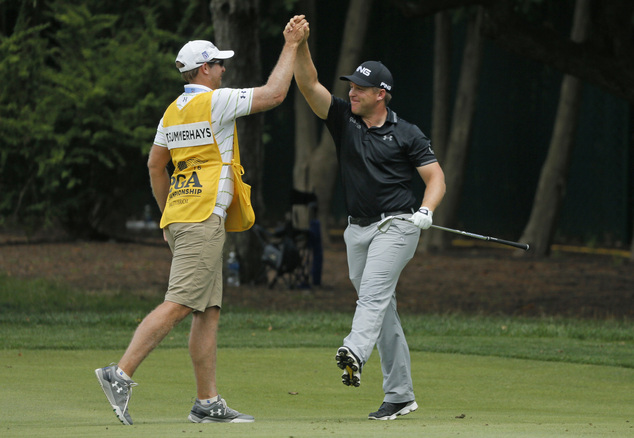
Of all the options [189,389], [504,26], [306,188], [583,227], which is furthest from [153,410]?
[583,227]

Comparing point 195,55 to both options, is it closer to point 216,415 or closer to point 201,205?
point 201,205

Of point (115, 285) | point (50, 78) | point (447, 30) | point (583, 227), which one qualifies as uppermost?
point (447, 30)

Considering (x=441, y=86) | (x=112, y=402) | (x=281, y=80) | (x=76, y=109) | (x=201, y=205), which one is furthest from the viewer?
(x=441, y=86)

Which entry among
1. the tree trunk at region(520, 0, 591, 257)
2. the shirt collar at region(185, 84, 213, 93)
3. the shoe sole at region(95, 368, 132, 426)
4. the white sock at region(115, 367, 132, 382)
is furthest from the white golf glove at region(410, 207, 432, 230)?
the tree trunk at region(520, 0, 591, 257)

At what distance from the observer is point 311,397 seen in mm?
7141

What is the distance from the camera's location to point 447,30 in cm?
2195

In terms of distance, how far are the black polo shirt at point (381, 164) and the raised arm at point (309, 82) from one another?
0.24m

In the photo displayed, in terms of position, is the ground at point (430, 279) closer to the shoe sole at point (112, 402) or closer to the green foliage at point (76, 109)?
the green foliage at point (76, 109)

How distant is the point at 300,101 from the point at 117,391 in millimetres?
17554

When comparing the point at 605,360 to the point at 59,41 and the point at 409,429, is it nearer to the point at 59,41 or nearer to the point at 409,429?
the point at 409,429

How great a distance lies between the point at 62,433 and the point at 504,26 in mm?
8890

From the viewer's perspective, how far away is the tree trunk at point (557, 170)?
2048 centimetres

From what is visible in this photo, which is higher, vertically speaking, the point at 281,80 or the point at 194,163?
the point at 281,80

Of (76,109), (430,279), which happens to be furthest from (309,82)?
(76,109)
